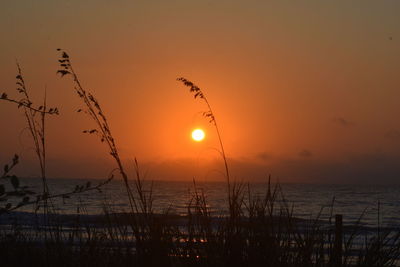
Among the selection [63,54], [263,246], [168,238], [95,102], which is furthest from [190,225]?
[63,54]

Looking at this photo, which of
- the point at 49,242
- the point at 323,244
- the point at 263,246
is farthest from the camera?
the point at 49,242

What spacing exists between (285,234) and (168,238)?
1.00 metres

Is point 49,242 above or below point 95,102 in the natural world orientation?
below

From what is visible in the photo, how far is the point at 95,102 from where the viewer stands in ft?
14.1

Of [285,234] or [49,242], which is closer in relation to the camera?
[285,234]

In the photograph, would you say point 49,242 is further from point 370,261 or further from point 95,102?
point 370,261

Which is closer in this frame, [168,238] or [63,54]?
[63,54]

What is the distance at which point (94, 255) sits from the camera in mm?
5246

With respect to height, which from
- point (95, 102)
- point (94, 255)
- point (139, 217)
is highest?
point (95, 102)

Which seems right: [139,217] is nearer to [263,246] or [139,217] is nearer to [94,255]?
[94,255]

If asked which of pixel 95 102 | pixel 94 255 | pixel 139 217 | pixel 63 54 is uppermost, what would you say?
pixel 63 54

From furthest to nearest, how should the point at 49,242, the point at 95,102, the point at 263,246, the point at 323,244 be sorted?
the point at 49,242 → the point at 323,244 → the point at 263,246 → the point at 95,102

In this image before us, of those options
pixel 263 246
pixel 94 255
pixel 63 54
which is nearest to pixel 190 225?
pixel 263 246

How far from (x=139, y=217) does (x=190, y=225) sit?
0.44 metres
